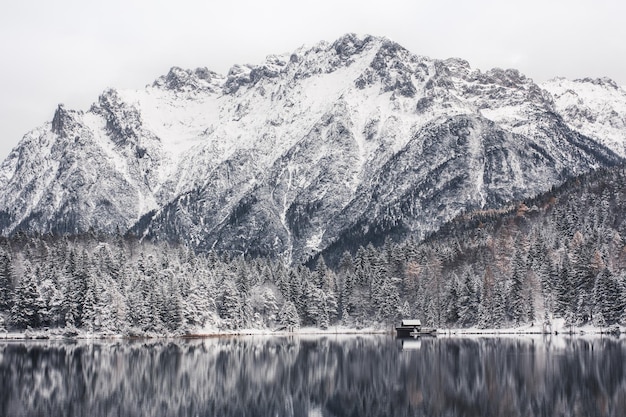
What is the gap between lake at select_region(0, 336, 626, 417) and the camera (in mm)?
66312

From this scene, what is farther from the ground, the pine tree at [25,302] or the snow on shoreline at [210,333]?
the pine tree at [25,302]

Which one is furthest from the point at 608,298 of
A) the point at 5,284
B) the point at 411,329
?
the point at 5,284

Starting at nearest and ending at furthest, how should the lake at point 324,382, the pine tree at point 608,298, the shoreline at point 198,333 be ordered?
the lake at point 324,382, the pine tree at point 608,298, the shoreline at point 198,333

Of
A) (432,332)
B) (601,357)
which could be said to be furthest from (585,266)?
(601,357)

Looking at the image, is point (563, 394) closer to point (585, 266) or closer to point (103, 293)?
point (585, 266)

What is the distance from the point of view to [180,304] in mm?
179000

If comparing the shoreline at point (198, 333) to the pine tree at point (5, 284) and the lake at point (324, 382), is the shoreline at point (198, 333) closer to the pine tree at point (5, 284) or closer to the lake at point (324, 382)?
the pine tree at point (5, 284)

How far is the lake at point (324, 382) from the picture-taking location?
66.3 m

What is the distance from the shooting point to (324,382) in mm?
87000

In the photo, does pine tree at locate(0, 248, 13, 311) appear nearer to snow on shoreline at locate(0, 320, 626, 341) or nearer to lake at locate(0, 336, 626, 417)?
snow on shoreline at locate(0, 320, 626, 341)

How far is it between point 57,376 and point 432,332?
106202 mm

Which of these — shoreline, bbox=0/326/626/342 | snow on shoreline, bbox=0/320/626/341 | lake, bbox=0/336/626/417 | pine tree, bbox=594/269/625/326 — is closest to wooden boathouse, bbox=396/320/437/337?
shoreline, bbox=0/326/626/342

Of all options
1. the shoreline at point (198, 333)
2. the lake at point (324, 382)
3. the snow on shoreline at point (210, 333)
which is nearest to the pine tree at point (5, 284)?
the snow on shoreline at point (210, 333)

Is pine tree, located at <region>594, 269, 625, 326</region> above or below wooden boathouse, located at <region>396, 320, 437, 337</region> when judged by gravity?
above
